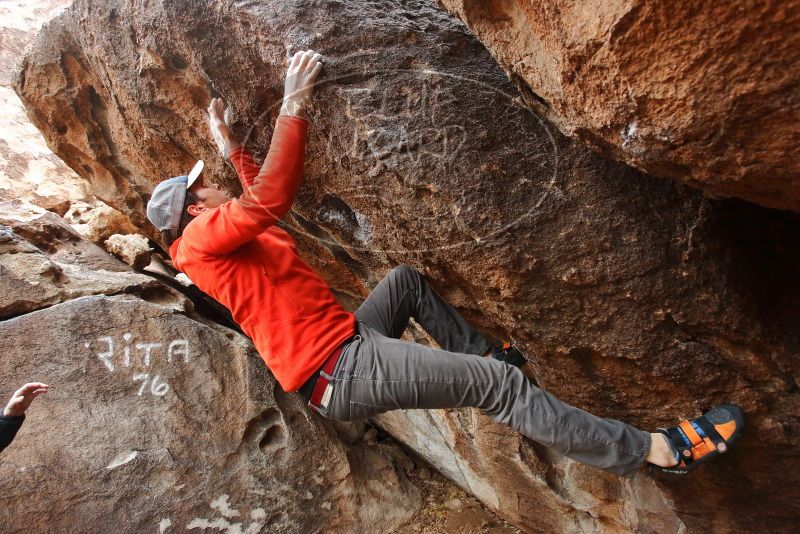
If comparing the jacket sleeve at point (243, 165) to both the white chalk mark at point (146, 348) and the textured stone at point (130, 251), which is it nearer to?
the white chalk mark at point (146, 348)

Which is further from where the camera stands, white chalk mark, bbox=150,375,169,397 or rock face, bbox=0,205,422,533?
white chalk mark, bbox=150,375,169,397

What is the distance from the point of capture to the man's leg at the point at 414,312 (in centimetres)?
298

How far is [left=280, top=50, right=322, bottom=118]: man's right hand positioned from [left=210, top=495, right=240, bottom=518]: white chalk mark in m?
2.75

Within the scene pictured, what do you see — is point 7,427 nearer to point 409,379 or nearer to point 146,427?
point 146,427

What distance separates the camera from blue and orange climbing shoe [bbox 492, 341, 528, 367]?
121 inches

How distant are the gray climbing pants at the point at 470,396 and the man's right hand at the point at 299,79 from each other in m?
1.16

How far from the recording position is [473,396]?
2.43 meters

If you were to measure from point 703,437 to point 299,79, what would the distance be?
2459mm

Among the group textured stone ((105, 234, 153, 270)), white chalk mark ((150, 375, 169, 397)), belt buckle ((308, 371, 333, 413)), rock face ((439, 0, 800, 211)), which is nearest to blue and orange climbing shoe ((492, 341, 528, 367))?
belt buckle ((308, 371, 333, 413))

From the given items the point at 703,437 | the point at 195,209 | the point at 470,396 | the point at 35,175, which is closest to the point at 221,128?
the point at 195,209

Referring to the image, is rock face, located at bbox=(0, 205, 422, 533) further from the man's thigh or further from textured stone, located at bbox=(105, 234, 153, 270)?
the man's thigh

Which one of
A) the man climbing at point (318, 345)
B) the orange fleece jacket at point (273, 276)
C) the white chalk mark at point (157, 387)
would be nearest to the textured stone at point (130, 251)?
the white chalk mark at point (157, 387)

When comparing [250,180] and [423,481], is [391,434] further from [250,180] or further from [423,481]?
[250,180]

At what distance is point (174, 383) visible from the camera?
12.2 ft
